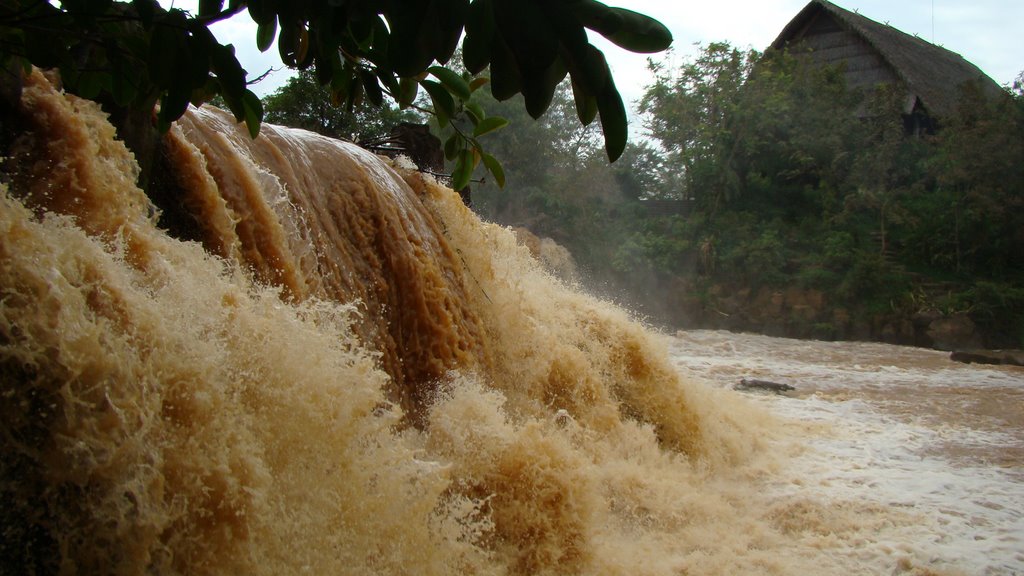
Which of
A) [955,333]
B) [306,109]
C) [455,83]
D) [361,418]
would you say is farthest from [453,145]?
[955,333]

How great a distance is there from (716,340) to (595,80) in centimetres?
1290

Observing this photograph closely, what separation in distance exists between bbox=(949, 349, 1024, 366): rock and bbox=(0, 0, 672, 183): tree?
11913mm

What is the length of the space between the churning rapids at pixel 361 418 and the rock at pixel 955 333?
6.93m

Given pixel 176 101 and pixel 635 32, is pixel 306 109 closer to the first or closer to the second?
pixel 176 101

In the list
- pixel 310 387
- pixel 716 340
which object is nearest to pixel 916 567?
pixel 310 387

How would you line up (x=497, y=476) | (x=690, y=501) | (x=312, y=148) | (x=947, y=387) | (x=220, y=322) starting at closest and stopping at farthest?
1. (x=220, y=322)
2. (x=497, y=476)
3. (x=690, y=501)
4. (x=312, y=148)
5. (x=947, y=387)

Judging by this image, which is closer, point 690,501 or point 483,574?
point 483,574

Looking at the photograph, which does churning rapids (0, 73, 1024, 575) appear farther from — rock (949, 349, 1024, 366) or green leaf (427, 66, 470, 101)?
rock (949, 349, 1024, 366)

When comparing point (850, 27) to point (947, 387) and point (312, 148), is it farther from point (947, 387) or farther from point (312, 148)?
point (312, 148)

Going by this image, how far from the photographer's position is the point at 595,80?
28.7 inches

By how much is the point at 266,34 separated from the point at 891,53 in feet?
59.9

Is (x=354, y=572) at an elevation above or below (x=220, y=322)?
below

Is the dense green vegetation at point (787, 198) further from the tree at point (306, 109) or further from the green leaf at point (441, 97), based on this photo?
the green leaf at point (441, 97)

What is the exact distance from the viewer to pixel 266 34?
0.99m
